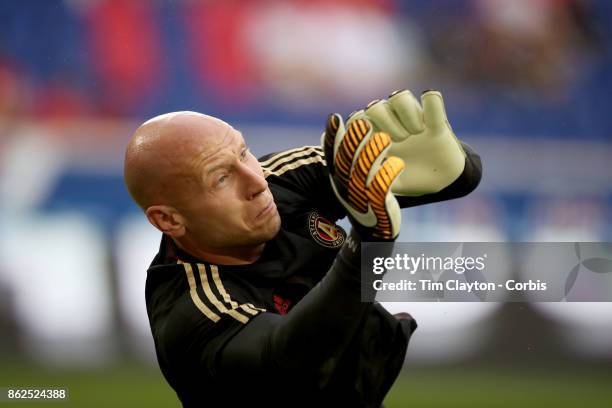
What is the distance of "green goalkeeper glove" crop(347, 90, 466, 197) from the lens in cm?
149

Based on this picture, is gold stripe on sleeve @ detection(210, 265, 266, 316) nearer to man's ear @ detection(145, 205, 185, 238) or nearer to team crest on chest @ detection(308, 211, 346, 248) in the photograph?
man's ear @ detection(145, 205, 185, 238)

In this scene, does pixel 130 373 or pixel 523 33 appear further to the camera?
pixel 523 33

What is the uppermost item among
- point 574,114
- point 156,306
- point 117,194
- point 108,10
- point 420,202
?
point 108,10

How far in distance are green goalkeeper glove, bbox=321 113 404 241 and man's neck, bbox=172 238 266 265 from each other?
1.36ft

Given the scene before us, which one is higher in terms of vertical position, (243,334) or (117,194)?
(117,194)

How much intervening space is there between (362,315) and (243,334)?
239 millimetres

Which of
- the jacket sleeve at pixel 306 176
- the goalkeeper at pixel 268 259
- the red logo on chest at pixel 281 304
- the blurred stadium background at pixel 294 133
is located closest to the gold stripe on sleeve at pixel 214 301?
the goalkeeper at pixel 268 259

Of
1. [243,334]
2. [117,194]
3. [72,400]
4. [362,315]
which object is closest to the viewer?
[362,315]

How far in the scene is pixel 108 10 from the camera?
3723mm

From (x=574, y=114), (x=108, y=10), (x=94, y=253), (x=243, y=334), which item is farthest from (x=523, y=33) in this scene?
(x=243, y=334)

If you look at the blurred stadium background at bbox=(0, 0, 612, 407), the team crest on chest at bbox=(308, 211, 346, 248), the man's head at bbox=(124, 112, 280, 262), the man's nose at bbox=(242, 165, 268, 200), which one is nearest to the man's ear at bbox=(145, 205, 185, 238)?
the man's head at bbox=(124, 112, 280, 262)

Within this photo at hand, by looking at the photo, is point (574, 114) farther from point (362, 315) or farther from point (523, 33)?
point (362, 315)

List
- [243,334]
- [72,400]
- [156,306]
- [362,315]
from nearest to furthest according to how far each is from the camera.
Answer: [362,315] → [243,334] → [156,306] → [72,400]

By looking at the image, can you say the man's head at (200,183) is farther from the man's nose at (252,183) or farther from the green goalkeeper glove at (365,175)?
the green goalkeeper glove at (365,175)
